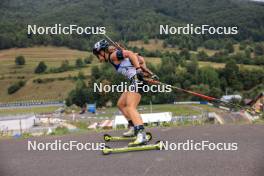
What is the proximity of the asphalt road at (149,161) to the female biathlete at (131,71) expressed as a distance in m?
0.58

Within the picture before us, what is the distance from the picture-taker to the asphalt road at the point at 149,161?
3.86 meters

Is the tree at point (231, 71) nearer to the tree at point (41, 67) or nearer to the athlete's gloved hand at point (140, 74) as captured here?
the athlete's gloved hand at point (140, 74)

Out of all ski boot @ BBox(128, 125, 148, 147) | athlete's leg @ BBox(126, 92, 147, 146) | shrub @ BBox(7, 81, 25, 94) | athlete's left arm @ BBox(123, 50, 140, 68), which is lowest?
shrub @ BBox(7, 81, 25, 94)

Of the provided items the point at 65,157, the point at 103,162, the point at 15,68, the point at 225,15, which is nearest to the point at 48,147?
the point at 65,157

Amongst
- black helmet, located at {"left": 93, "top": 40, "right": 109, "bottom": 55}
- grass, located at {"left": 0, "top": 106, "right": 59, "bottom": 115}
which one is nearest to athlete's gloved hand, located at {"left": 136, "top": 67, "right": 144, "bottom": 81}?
black helmet, located at {"left": 93, "top": 40, "right": 109, "bottom": 55}

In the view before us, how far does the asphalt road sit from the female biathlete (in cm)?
58

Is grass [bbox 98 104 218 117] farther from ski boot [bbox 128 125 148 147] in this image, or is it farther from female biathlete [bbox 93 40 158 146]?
ski boot [bbox 128 125 148 147]

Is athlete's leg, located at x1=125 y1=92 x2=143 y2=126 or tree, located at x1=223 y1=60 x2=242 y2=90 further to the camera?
tree, located at x1=223 y1=60 x2=242 y2=90

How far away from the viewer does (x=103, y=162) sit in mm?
4516

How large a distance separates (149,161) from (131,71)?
1.62m

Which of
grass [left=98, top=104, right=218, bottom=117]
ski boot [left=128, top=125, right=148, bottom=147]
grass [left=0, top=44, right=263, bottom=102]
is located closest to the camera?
ski boot [left=128, top=125, right=148, bottom=147]

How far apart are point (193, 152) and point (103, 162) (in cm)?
116

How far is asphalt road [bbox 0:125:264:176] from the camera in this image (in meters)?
3.86

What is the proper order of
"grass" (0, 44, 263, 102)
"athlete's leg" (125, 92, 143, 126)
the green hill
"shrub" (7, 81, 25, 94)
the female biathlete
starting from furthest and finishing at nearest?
"shrub" (7, 81, 25, 94) < "grass" (0, 44, 263, 102) < the green hill < "athlete's leg" (125, 92, 143, 126) < the female biathlete
